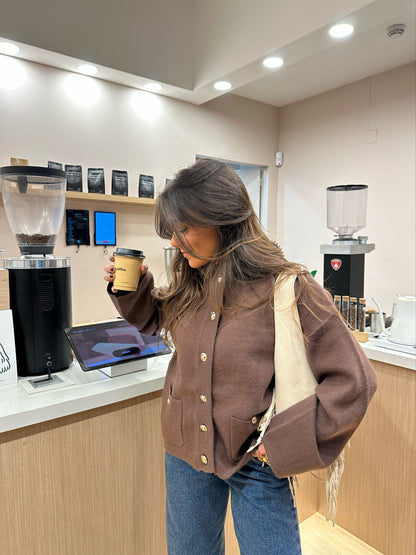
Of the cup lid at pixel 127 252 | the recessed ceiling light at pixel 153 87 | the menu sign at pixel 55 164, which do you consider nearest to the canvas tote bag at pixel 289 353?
the cup lid at pixel 127 252

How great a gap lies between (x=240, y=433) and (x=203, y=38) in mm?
3033

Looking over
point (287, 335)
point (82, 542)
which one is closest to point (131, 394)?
point (82, 542)

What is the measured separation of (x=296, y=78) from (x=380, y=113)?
808mm

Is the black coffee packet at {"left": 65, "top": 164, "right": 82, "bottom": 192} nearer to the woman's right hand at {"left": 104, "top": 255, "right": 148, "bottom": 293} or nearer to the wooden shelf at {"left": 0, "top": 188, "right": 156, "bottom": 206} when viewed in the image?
the wooden shelf at {"left": 0, "top": 188, "right": 156, "bottom": 206}

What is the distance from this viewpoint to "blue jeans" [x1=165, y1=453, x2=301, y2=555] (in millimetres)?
949

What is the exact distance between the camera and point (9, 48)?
8.61 feet

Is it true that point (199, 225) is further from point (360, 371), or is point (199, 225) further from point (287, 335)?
point (360, 371)

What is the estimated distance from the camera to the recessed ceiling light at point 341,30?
7.30 ft

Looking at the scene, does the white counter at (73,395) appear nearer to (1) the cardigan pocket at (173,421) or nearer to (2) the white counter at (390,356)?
(1) the cardigan pocket at (173,421)

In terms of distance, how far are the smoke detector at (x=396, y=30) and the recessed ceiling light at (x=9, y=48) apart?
2.50 meters

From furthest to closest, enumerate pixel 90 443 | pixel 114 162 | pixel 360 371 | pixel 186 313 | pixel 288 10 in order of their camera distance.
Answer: pixel 114 162
pixel 288 10
pixel 90 443
pixel 186 313
pixel 360 371

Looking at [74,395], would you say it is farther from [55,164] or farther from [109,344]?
[55,164]

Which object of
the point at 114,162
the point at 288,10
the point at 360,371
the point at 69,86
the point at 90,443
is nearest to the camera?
the point at 360,371

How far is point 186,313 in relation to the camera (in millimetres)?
1070
